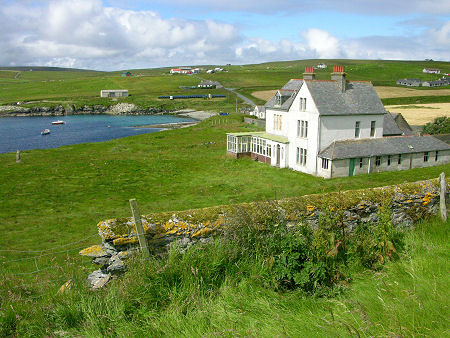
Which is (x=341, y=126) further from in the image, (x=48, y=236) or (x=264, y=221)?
(x=264, y=221)

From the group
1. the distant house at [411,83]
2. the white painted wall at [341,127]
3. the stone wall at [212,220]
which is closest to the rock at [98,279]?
the stone wall at [212,220]

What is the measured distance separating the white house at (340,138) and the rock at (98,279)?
31.8 m

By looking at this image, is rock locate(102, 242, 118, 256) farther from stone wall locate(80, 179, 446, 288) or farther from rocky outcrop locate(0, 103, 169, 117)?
rocky outcrop locate(0, 103, 169, 117)

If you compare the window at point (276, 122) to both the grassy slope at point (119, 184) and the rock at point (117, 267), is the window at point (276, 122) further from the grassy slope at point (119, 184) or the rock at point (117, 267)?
the rock at point (117, 267)

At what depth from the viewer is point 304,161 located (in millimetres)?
41344

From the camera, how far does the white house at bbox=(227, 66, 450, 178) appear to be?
38.8m

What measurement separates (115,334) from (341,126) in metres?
37.2

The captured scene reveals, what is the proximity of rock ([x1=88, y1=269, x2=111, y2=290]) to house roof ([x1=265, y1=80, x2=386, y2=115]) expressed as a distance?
33347 mm

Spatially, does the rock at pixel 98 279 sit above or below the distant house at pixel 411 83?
below

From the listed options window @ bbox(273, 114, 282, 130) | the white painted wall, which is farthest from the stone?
window @ bbox(273, 114, 282, 130)

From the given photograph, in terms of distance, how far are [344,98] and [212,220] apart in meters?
35.6

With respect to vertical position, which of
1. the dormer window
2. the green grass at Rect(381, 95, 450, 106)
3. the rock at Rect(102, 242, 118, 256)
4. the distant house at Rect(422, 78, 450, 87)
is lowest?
the rock at Rect(102, 242, 118, 256)

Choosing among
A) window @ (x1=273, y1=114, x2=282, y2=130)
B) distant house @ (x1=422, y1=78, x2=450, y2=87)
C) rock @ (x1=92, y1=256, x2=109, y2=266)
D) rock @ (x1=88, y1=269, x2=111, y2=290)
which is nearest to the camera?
rock @ (x1=88, y1=269, x2=111, y2=290)

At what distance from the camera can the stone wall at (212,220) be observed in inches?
321
